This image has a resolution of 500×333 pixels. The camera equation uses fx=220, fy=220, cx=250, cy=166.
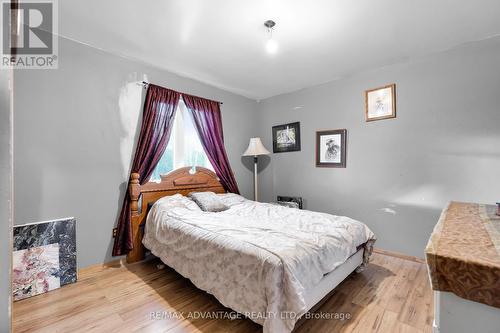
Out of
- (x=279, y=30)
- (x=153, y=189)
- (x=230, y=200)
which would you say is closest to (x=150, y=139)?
(x=153, y=189)

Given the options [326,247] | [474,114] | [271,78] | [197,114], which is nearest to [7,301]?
[326,247]

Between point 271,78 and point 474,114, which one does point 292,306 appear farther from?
point 271,78

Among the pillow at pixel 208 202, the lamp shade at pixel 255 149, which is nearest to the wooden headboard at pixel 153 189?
the pillow at pixel 208 202

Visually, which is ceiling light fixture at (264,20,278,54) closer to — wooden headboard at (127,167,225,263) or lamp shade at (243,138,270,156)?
lamp shade at (243,138,270,156)

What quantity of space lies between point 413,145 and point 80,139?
385 cm

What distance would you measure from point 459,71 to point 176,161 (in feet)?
11.9

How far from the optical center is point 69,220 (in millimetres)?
2229

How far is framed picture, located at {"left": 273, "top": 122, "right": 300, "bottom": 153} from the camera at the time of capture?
3.81 metres

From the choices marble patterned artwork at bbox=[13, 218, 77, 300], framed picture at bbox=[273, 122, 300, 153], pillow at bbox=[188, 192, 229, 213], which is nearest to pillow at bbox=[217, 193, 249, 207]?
pillow at bbox=[188, 192, 229, 213]

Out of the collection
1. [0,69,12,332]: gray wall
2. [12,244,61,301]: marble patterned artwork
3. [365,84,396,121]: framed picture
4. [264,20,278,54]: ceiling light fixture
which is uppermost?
[264,20,278,54]: ceiling light fixture

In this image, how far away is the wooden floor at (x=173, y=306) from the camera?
5.27ft

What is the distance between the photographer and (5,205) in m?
0.60

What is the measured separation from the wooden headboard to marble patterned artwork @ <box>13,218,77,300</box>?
57cm

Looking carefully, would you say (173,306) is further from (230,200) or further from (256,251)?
(230,200)
